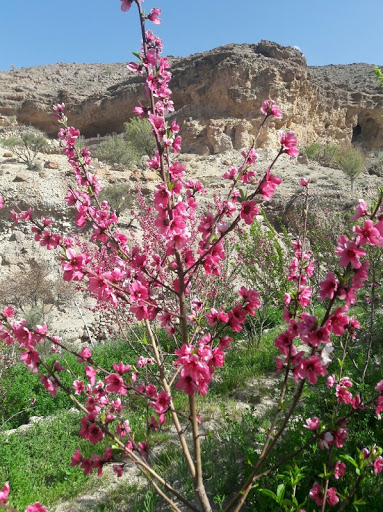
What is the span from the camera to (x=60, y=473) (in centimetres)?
356

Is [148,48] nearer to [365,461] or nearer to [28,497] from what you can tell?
[365,461]

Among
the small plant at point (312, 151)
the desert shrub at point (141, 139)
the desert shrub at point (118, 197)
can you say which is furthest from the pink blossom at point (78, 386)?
the small plant at point (312, 151)

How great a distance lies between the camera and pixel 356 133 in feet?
106

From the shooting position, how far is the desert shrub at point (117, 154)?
2175 centimetres

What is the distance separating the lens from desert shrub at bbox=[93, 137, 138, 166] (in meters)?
21.8

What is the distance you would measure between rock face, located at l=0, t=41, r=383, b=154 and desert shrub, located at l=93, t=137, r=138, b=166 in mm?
4720

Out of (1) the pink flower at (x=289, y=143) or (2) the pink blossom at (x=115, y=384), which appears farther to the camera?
(2) the pink blossom at (x=115, y=384)

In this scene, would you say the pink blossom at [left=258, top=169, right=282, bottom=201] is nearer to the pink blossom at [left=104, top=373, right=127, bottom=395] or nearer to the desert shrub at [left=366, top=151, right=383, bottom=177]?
the pink blossom at [left=104, top=373, right=127, bottom=395]

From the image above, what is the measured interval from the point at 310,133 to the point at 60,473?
30.3 m

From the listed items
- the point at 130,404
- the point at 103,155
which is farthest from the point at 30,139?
the point at 130,404

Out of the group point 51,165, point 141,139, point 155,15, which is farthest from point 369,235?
point 141,139

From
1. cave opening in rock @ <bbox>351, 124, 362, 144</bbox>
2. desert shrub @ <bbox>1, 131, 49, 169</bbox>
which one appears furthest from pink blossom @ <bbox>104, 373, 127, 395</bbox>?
cave opening in rock @ <bbox>351, 124, 362, 144</bbox>

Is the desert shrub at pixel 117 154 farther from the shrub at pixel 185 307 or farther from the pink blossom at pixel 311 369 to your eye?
the pink blossom at pixel 311 369

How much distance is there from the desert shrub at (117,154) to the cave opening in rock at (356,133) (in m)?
22.0
